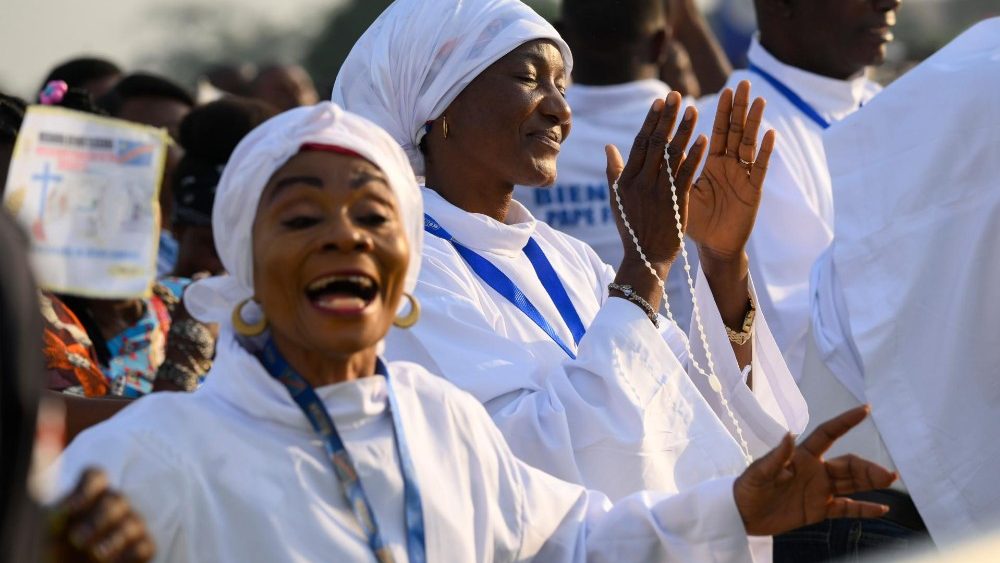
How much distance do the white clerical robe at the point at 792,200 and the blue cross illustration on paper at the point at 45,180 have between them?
2858 millimetres

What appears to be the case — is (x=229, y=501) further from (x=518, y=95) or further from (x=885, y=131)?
(x=885, y=131)

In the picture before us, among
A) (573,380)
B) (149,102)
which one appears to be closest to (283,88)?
(149,102)

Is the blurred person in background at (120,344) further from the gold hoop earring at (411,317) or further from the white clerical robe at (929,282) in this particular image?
the white clerical robe at (929,282)

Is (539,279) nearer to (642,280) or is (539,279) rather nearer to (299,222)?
(642,280)

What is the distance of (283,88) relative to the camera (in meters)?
10.9

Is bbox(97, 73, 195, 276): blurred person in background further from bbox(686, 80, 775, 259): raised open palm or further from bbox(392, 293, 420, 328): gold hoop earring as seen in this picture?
bbox(392, 293, 420, 328): gold hoop earring

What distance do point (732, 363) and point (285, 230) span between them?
1.84 m

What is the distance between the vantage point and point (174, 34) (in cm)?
4628

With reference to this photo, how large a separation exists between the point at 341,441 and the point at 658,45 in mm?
5134

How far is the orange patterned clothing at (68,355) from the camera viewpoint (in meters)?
5.29

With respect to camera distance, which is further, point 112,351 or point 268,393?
point 112,351

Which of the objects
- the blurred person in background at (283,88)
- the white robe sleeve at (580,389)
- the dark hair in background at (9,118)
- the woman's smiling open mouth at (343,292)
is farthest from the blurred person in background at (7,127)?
the blurred person in background at (283,88)

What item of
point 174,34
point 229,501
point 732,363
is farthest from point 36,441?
point 174,34

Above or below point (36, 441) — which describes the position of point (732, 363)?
below
